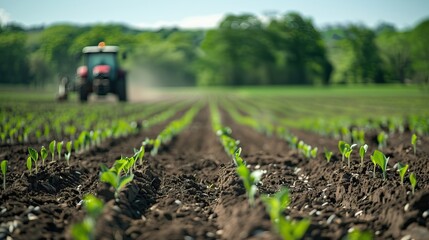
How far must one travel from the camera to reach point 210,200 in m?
5.18

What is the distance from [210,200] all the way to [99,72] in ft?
55.9

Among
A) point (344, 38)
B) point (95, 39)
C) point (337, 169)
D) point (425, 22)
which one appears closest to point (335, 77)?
point (344, 38)

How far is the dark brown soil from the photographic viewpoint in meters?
3.59

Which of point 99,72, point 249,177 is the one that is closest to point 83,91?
point 99,72

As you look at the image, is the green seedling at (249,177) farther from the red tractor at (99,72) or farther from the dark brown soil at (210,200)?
the red tractor at (99,72)

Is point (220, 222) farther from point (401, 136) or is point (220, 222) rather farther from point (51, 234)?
point (401, 136)

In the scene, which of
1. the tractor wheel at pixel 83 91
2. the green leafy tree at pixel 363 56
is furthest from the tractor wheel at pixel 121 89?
the green leafy tree at pixel 363 56

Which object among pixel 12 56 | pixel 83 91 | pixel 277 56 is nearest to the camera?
pixel 12 56

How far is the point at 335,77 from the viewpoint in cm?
7094

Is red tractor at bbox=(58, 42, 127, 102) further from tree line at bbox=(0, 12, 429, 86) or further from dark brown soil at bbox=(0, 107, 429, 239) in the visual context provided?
tree line at bbox=(0, 12, 429, 86)

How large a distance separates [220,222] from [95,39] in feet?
60.6

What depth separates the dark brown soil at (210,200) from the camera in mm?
3586

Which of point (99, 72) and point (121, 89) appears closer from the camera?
point (99, 72)

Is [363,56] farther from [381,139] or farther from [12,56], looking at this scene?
[381,139]
